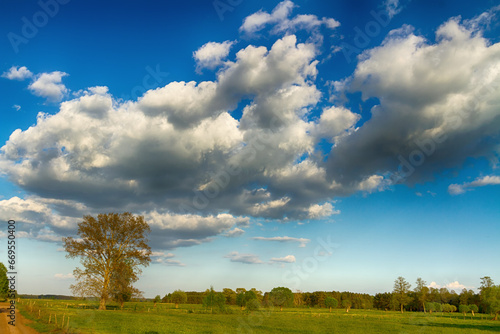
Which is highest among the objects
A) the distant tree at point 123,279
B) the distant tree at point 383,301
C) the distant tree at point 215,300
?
the distant tree at point 123,279

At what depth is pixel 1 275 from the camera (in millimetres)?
95875

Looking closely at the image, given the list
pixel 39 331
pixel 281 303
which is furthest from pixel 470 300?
pixel 39 331

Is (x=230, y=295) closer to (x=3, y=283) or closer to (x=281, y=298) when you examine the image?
(x=281, y=298)

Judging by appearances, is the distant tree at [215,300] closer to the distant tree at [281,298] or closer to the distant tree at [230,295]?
the distant tree at [230,295]

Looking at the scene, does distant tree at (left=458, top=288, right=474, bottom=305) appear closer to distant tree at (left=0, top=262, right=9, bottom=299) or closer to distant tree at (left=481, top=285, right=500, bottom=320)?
distant tree at (left=481, top=285, right=500, bottom=320)

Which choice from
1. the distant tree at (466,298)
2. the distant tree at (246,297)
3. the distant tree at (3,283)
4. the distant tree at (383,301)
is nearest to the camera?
the distant tree at (3,283)

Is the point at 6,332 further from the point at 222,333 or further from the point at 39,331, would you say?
the point at 222,333

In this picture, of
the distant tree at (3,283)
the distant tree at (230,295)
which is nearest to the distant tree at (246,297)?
the distant tree at (230,295)

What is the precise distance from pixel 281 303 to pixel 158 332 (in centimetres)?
14346

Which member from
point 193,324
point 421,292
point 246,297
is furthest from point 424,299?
point 193,324

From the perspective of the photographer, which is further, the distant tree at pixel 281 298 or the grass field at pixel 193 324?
the distant tree at pixel 281 298

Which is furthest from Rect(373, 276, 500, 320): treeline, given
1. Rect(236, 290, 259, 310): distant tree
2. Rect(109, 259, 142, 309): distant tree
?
Rect(109, 259, 142, 309): distant tree

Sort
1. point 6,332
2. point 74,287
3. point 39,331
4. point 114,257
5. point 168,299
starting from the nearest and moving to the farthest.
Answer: point 6,332
point 39,331
point 74,287
point 114,257
point 168,299

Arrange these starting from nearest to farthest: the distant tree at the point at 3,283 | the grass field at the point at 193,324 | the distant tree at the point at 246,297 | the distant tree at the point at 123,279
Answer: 1. the grass field at the point at 193,324
2. the distant tree at the point at 123,279
3. the distant tree at the point at 3,283
4. the distant tree at the point at 246,297
